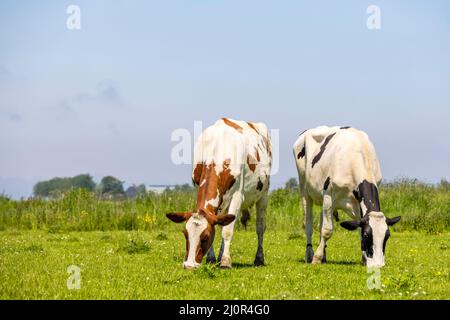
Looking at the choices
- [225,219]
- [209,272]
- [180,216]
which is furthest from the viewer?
[225,219]

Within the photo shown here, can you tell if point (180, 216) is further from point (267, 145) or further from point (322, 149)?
point (322, 149)

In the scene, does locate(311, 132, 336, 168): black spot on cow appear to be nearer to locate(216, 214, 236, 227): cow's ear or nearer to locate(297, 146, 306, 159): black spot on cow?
locate(297, 146, 306, 159): black spot on cow

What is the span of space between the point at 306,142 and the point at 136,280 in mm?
7508

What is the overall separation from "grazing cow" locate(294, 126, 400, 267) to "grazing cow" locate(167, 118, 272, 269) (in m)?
1.37

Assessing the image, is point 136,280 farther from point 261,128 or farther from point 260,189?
point 261,128

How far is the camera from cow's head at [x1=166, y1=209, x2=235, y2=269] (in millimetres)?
13125

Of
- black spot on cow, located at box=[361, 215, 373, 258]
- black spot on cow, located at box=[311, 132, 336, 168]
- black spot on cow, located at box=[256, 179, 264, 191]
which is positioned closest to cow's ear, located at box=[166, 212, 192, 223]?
black spot on cow, located at box=[256, 179, 264, 191]

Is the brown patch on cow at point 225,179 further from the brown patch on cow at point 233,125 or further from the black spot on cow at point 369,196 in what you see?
the black spot on cow at point 369,196

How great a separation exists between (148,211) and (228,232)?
15290 millimetres

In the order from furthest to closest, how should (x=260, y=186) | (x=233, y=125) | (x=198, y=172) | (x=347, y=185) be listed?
(x=260, y=186) < (x=233, y=125) < (x=347, y=185) < (x=198, y=172)

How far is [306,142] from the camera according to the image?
713 inches

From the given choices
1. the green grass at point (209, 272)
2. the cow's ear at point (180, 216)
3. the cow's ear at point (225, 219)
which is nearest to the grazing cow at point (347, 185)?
the green grass at point (209, 272)

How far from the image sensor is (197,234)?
13148 mm

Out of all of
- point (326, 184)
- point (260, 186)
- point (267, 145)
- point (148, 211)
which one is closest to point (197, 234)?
point (260, 186)
